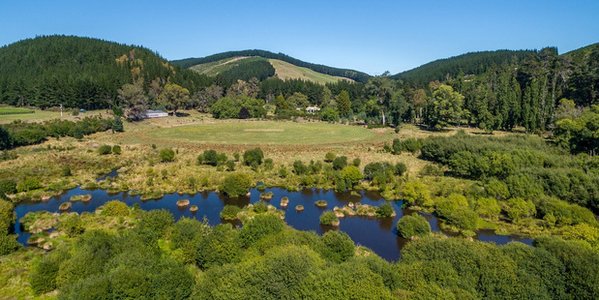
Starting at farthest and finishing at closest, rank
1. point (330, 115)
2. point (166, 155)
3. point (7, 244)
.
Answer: point (330, 115) → point (166, 155) → point (7, 244)

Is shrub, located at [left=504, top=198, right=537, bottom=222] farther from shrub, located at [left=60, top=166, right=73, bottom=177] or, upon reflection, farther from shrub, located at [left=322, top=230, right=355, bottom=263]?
shrub, located at [left=60, top=166, right=73, bottom=177]

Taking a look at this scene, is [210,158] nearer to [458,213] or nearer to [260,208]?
[260,208]

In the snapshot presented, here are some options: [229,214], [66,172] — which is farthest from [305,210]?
[66,172]

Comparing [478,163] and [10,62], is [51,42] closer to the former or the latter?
[10,62]

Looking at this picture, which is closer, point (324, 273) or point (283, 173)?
point (324, 273)

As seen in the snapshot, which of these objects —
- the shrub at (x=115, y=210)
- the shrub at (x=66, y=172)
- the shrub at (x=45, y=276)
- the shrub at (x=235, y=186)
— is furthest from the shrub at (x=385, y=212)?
the shrub at (x=66, y=172)

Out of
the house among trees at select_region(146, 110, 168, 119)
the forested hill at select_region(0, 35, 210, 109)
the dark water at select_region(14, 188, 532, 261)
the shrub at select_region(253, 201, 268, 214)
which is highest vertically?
the forested hill at select_region(0, 35, 210, 109)

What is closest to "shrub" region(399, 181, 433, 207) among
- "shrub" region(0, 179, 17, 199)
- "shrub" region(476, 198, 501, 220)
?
"shrub" region(476, 198, 501, 220)
